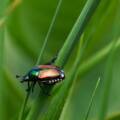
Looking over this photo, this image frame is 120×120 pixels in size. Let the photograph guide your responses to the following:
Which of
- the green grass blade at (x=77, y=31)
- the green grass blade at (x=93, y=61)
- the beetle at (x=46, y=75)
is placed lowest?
the green grass blade at (x=93, y=61)

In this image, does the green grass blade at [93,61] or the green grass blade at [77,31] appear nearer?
the green grass blade at [77,31]

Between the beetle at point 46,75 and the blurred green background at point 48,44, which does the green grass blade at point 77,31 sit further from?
the blurred green background at point 48,44

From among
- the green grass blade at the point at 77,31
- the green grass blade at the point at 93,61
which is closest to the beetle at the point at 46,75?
the green grass blade at the point at 77,31

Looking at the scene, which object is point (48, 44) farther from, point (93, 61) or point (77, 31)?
point (77, 31)

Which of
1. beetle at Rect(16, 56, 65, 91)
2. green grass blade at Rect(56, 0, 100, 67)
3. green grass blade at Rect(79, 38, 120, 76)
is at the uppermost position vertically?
green grass blade at Rect(56, 0, 100, 67)

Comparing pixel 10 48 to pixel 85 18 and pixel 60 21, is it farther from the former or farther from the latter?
pixel 85 18

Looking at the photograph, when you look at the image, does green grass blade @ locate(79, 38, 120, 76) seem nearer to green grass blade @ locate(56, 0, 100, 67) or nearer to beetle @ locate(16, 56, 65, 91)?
beetle @ locate(16, 56, 65, 91)

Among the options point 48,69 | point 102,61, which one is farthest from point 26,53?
point 48,69

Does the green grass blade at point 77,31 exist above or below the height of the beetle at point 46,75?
above

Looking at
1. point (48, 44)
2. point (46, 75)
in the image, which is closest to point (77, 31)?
point (46, 75)

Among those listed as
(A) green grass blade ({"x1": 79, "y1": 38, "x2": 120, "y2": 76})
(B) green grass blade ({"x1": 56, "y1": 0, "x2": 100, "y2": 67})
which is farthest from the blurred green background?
(B) green grass blade ({"x1": 56, "y1": 0, "x2": 100, "y2": 67})

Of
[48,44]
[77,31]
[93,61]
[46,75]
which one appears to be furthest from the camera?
[48,44]
